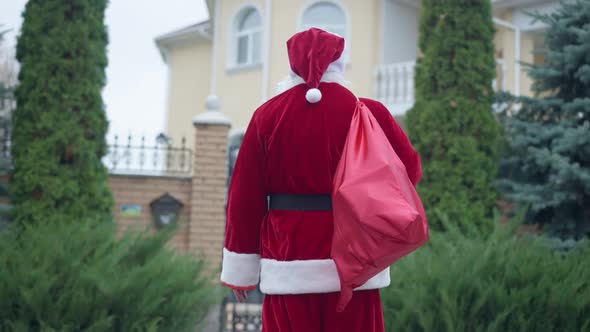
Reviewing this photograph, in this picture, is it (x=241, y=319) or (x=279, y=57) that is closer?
(x=241, y=319)

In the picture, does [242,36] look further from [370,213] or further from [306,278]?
[370,213]

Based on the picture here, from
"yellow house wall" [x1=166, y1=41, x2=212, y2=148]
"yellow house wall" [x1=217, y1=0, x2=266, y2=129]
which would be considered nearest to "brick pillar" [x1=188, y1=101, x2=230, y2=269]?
"yellow house wall" [x1=217, y1=0, x2=266, y2=129]

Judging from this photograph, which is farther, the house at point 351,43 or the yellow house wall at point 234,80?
the yellow house wall at point 234,80

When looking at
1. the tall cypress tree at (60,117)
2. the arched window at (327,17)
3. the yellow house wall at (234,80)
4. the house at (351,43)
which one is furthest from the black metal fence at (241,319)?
the arched window at (327,17)

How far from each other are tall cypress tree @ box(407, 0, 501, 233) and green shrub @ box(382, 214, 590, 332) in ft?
7.31

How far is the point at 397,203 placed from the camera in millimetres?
2129

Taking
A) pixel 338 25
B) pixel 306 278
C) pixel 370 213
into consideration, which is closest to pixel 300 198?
pixel 306 278

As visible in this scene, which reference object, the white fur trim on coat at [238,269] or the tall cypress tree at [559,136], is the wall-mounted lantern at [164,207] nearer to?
the tall cypress tree at [559,136]

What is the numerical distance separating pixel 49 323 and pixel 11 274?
418 millimetres

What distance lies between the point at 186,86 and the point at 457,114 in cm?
1142

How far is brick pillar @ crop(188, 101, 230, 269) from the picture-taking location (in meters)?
7.89

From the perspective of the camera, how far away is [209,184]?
8.05 m

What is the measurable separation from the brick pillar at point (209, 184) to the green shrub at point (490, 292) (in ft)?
13.2

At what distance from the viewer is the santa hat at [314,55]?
2543mm
